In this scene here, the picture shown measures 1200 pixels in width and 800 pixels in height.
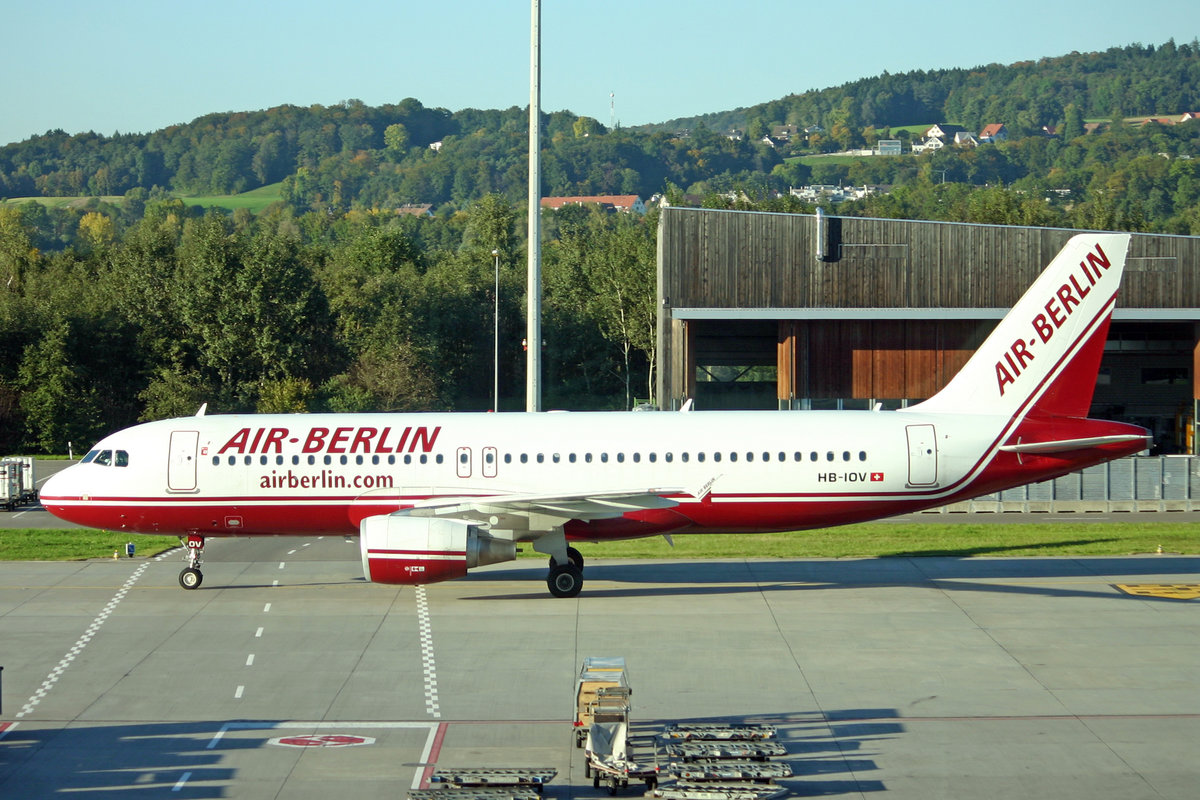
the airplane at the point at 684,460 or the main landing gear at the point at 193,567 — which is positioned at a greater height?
the airplane at the point at 684,460

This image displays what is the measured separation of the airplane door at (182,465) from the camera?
2764 cm

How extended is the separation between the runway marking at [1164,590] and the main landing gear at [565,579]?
12.2 m

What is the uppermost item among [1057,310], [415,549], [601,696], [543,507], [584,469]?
[1057,310]

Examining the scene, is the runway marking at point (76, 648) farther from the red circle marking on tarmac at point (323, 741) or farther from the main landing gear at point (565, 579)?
the main landing gear at point (565, 579)

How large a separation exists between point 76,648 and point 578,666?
31.2 feet

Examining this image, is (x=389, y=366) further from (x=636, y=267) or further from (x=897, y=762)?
(x=897, y=762)

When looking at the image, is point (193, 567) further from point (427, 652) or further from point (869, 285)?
point (869, 285)

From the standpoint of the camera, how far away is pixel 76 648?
22.8 m

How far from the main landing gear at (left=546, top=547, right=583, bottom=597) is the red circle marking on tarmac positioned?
9480mm

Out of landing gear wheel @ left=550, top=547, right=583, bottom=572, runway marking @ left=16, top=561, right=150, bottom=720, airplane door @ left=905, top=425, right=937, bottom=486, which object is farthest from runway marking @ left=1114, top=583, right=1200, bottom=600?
runway marking @ left=16, top=561, right=150, bottom=720

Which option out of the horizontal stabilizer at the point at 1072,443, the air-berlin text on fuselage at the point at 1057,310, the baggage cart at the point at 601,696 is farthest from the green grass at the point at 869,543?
the baggage cart at the point at 601,696

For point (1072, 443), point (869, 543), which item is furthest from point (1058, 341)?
point (869, 543)

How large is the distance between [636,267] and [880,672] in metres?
74.8

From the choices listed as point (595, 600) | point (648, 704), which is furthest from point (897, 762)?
point (595, 600)
